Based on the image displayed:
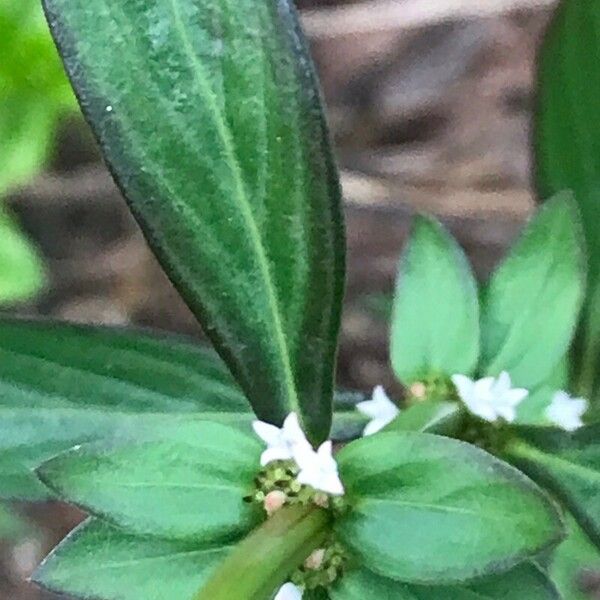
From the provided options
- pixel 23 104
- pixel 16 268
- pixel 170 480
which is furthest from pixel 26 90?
pixel 170 480

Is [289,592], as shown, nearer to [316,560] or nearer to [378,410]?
[316,560]

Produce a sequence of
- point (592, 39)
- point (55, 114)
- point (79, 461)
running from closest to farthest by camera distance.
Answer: point (79, 461) → point (592, 39) → point (55, 114)

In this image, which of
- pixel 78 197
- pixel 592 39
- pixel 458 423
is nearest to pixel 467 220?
pixel 78 197

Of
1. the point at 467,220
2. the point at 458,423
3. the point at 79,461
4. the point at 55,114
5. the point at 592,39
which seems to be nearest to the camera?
the point at 79,461

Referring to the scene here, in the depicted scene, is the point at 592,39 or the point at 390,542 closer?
the point at 390,542

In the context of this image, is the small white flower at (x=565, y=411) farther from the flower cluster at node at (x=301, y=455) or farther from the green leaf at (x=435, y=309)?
the flower cluster at node at (x=301, y=455)

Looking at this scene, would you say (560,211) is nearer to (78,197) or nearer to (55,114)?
(55,114)

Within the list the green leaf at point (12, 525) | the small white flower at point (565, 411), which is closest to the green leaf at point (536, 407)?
the small white flower at point (565, 411)
